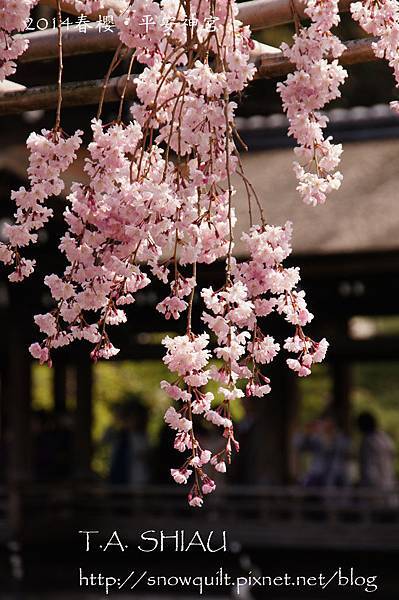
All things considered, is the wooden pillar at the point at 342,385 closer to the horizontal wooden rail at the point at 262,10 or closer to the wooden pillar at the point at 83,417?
the wooden pillar at the point at 83,417

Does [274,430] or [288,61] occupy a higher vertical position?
[288,61]

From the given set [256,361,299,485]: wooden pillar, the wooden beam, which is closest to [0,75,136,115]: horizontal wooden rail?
the wooden beam

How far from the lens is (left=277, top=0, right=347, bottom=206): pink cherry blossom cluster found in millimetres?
2908

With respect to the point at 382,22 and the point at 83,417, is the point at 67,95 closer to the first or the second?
the point at 382,22

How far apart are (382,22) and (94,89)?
3.50ft

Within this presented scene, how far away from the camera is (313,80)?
9.53 ft

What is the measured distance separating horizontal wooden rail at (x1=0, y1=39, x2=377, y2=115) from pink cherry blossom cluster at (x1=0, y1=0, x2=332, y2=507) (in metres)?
0.52

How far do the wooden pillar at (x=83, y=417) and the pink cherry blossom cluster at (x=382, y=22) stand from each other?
8593mm

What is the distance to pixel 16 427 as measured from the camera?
10664 millimetres

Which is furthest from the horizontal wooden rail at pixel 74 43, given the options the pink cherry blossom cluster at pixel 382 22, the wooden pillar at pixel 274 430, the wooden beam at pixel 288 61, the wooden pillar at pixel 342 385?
the wooden pillar at pixel 342 385

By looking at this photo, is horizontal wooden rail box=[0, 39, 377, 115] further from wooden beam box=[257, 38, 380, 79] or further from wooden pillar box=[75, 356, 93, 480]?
wooden pillar box=[75, 356, 93, 480]

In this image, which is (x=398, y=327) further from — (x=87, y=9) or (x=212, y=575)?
(x=87, y=9)

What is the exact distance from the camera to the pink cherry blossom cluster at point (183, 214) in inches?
112

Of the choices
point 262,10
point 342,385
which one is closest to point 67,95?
point 262,10
